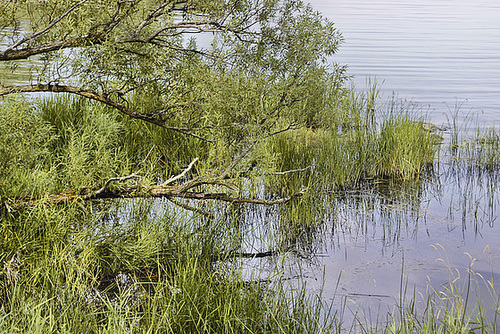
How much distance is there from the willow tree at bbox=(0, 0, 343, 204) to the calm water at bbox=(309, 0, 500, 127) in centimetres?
572

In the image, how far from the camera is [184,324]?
327 cm

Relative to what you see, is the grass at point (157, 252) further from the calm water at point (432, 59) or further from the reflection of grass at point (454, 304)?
the calm water at point (432, 59)

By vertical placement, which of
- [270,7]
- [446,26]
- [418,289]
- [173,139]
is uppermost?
[446,26]

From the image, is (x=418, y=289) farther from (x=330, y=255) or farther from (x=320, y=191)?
(x=320, y=191)

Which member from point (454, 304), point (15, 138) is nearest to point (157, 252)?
point (15, 138)

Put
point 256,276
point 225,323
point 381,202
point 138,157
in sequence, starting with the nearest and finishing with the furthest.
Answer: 1. point 225,323
2. point 256,276
3. point 381,202
4. point 138,157

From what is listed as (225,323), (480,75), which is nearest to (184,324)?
(225,323)

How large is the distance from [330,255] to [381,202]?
5.06 feet

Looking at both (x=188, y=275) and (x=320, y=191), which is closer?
(x=188, y=275)

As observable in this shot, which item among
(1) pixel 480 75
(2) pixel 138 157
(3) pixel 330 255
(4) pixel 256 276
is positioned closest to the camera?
(4) pixel 256 276

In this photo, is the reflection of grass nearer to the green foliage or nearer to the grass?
the grass

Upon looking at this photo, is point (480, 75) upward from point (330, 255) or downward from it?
Result: upward

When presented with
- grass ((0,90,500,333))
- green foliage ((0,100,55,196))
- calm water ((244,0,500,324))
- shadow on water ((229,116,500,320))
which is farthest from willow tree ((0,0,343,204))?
calm water ((244,0,500,324))

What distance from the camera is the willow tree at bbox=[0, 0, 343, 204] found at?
3.89 m
